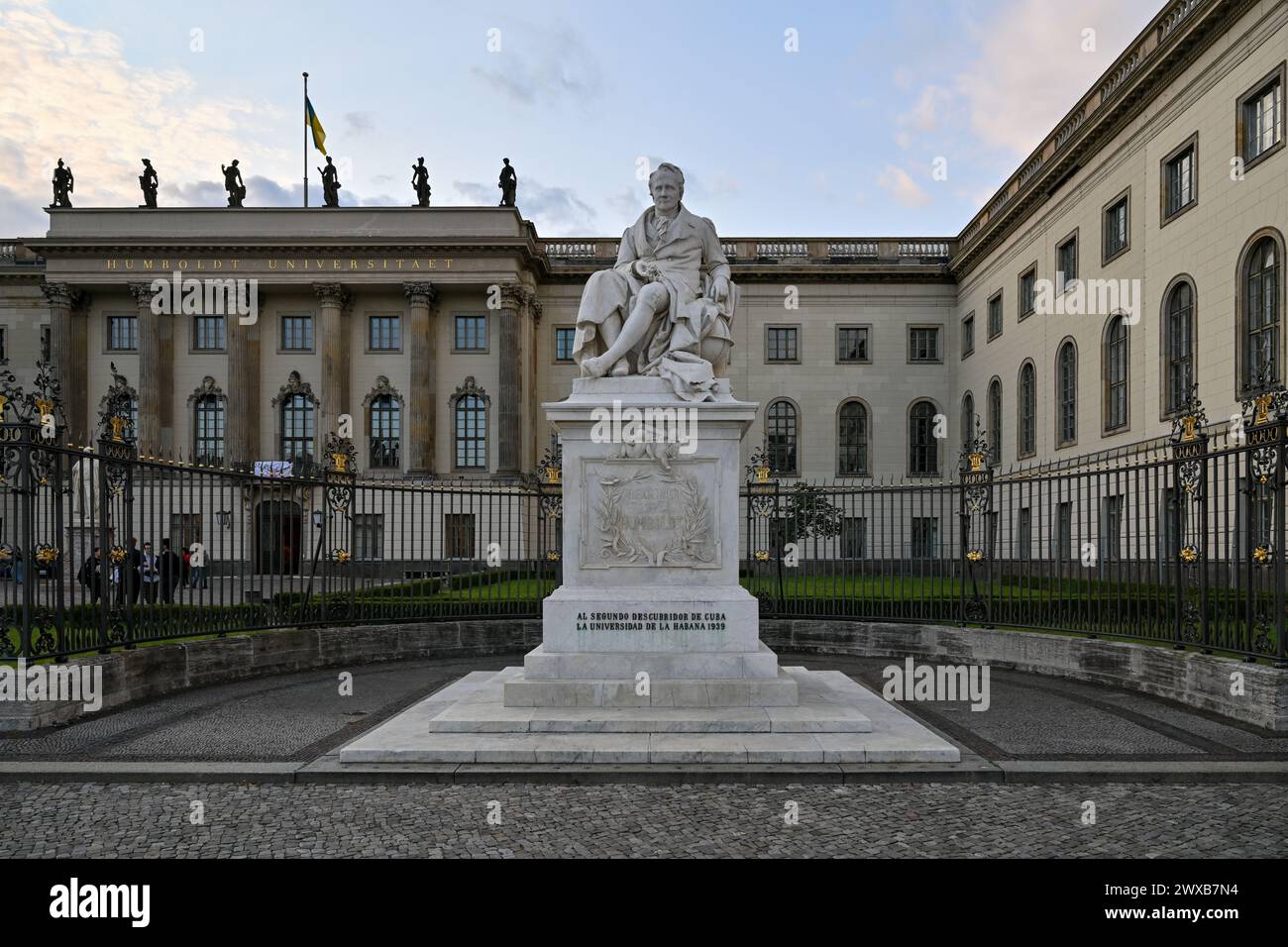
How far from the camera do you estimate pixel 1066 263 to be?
3609 centimetres

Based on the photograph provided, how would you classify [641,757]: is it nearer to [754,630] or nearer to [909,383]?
[754,630]

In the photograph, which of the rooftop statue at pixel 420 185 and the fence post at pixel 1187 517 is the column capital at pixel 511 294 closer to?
the rooftop statue at pixel 420 185

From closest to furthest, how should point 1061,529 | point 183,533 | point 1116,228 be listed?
1. point 183,533
2. point 1061,529
3. point 1116,228

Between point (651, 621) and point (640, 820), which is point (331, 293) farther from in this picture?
point (640, 820)

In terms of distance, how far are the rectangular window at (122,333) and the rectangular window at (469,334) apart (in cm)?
1733

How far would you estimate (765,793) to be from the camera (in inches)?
250

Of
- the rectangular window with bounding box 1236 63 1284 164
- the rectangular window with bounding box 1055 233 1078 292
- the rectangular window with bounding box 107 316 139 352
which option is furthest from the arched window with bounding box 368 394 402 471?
the rectangular window with bounding box 1236 63 1284 164

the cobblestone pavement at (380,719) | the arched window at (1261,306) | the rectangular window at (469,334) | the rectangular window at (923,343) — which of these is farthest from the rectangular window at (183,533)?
the rectangular window at (923,343)

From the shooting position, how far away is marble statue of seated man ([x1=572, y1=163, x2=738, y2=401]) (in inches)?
351

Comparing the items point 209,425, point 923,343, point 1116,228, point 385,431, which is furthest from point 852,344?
point 209,425

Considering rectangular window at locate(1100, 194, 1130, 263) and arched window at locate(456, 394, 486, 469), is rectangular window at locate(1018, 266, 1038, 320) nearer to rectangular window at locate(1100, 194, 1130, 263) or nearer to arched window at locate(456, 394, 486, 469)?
rectangular window at locate(1100, 194, 1130, 263)

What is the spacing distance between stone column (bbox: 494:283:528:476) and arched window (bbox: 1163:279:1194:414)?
29661 mm

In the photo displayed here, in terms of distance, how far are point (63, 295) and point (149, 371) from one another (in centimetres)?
586

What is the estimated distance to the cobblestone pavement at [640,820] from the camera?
523cm
